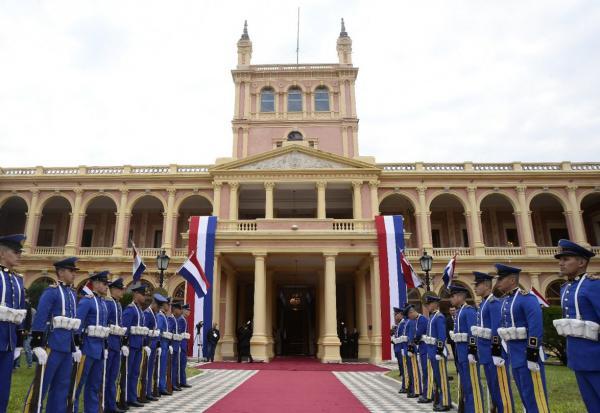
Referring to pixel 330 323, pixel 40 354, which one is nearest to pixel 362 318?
pixel 330 323

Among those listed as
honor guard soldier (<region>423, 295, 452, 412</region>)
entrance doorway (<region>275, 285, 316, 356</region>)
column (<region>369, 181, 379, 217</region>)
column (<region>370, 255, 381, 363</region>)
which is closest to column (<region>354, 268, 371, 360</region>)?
column (<region>370, 255, 381, 363</region>)

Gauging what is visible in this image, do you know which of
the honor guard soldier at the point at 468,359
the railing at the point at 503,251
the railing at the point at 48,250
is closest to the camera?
the honor guard soldier at the point at 468,359

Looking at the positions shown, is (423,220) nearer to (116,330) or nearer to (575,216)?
(575,216)

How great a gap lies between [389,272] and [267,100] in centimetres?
1907

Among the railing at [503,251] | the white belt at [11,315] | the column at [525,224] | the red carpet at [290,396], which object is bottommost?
the red carpet at [290,396]

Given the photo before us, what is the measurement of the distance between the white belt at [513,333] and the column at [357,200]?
20.4 meters

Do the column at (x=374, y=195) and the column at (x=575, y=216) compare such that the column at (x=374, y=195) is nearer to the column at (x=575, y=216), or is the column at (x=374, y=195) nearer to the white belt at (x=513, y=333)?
the column at (x=575, y=216)

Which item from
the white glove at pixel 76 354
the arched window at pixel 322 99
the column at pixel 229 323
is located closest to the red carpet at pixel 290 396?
the white glove at pixel 76 354

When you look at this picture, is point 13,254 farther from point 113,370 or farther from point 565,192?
point 565,192

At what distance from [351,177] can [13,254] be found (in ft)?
74.7

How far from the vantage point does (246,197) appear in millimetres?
30094

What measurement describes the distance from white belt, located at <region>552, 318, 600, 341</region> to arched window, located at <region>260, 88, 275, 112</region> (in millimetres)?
31133

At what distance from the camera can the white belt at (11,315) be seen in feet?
16.9

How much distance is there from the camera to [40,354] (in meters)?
5.71
